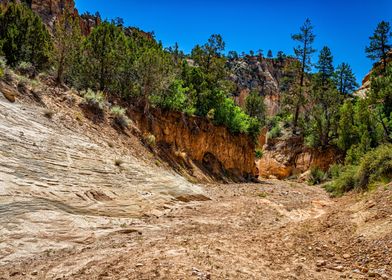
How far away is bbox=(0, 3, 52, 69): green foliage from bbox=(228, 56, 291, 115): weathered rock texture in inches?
2280

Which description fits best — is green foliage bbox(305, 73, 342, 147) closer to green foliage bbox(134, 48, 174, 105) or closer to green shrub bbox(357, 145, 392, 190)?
green foliage bbox(134, 48, 174, 105)

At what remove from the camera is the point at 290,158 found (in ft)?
116

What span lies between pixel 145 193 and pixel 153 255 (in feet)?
15.6

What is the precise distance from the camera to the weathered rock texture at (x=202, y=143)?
20.3 meters

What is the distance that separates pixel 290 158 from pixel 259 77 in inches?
2148

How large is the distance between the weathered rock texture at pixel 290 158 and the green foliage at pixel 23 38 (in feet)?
81.1

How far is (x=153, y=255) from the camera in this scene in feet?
17.2

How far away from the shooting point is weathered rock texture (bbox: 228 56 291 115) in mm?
80562

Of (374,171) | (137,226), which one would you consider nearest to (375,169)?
(374,171)

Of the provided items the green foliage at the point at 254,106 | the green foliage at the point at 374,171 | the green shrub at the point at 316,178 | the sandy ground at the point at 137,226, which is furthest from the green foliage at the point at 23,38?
the green foliage at the point at 254,106

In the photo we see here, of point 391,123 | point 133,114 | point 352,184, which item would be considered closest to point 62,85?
point 133,114

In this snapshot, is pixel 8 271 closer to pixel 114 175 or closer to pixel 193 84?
pixel 114 175

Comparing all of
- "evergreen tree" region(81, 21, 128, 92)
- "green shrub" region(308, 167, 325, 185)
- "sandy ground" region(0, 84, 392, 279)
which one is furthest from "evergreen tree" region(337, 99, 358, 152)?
"sandy ground" region(0, 84, 392, 279)

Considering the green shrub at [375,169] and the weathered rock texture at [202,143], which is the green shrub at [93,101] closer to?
the weathered rock texture at [202,143]
